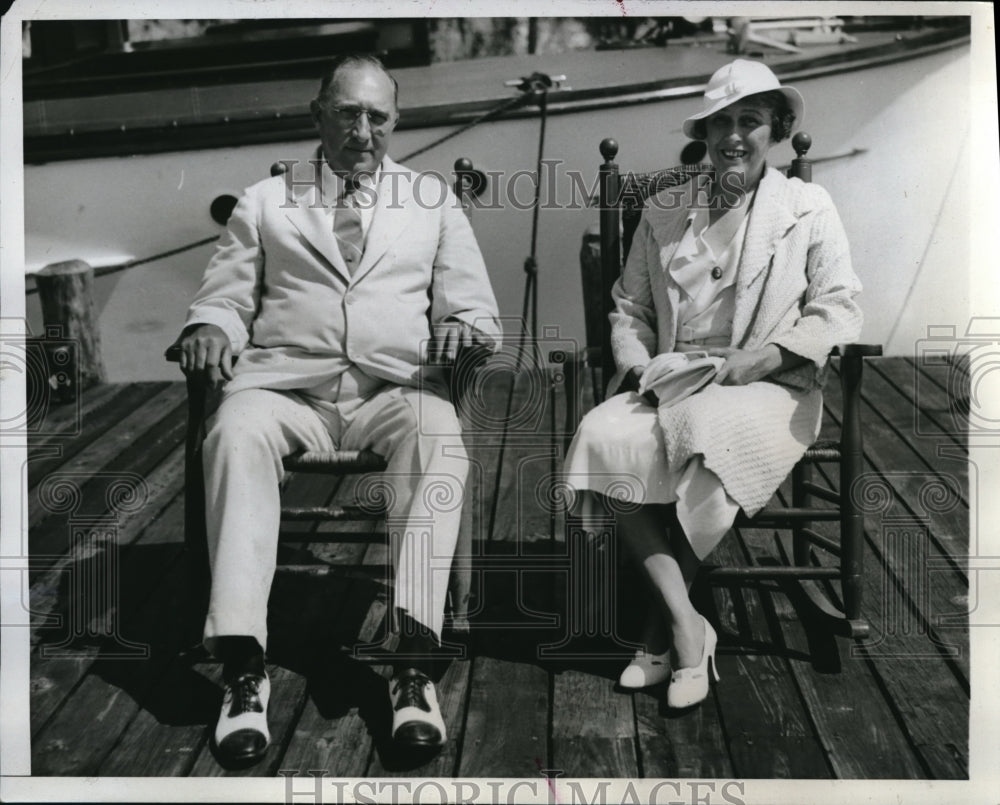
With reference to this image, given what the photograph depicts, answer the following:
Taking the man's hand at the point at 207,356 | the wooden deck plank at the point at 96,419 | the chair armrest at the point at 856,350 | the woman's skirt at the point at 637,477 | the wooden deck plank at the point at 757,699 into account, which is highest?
the chair armrest at the point at 856,350

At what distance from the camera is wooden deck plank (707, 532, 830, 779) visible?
2434mm

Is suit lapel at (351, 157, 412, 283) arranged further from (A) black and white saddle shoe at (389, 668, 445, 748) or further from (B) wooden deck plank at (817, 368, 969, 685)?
(B) wooden deck plank at (817, 368, 969, 685)

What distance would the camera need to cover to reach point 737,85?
8.91 ft

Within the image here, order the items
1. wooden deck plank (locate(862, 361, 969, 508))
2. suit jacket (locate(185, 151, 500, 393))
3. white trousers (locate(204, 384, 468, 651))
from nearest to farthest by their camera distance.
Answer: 1. white trousers (locate(204, 384, 468, 651))
2. suit jacket (locate(185, 151, 500, 393))
3. wooden deck plank (locate(862, 361, 969, 508))

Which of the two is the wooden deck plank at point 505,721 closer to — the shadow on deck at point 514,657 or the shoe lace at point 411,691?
the shadow on deck at point 514,657

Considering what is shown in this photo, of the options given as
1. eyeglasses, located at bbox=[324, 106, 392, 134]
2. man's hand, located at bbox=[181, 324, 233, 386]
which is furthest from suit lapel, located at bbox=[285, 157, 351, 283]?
man's hand, located at bbox=[181, 324, 233, 386]

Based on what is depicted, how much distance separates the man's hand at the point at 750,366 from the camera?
275cm

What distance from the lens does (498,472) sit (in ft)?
12.8

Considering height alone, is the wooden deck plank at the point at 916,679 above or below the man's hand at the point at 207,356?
below

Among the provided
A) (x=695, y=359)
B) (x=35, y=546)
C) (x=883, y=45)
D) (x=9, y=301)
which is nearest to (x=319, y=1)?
(x=9, y=301)

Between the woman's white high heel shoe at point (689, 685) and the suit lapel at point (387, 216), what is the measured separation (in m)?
1.23

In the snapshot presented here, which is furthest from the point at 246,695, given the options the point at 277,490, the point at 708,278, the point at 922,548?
the point at 922,548

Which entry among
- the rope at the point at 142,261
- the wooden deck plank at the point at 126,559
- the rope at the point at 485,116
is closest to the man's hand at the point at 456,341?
the wooden deck plank at the point at 126,559

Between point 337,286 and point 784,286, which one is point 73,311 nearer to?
point 337,286
